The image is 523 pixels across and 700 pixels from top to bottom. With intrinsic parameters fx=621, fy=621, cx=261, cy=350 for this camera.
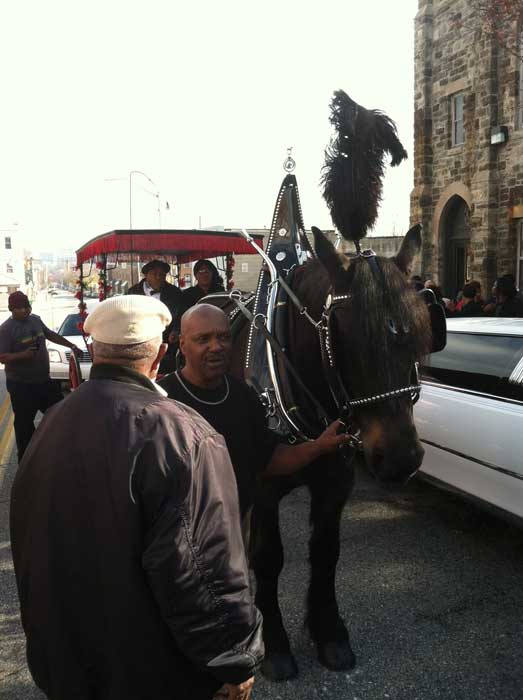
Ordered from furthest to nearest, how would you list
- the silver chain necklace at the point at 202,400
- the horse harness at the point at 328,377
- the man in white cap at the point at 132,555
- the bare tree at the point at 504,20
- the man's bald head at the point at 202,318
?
the bare tree at the point at 504,20 → the man's bald head at the point at 202,318 → the silver chain necklace at the point at 202,400 → the horse harness at the point at 328,377 → the man in white cap at the point at 132,555

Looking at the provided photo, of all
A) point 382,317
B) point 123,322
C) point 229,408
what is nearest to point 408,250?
point 382,317

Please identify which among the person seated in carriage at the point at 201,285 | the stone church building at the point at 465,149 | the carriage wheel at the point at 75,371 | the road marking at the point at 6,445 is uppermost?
the stone church building at the point at 465,149

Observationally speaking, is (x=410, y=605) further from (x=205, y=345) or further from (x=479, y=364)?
(x=205, y=345)

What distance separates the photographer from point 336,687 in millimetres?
3002

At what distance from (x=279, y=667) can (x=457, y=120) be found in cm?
1533

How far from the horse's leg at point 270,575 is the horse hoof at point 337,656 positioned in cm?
16

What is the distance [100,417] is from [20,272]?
10278cm

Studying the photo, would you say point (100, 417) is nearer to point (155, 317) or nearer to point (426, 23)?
point (155, 317)

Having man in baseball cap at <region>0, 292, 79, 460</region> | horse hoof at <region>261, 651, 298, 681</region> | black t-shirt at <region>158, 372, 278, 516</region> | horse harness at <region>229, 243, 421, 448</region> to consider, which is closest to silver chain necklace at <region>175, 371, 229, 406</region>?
black t-shirt at <region>158, 372, 278, 516</region>

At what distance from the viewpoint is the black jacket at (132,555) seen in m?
1.57

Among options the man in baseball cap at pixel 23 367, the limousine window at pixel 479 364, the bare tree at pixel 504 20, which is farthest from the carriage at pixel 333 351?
the bare tree at pixel 504 20

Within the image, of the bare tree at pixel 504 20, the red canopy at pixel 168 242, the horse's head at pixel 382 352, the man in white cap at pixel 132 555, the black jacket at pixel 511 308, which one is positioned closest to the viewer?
the man in white cap at pixel 132 555

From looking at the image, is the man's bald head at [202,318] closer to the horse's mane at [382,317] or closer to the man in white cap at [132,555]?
the horse's mane at [382,317]

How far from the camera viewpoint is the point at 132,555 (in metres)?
1.59
